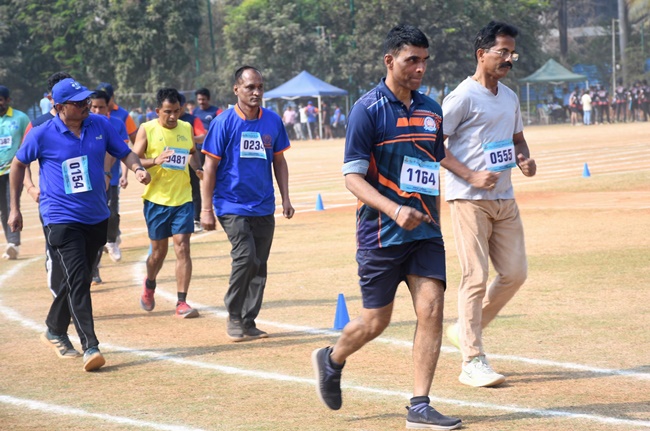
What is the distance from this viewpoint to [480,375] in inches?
275

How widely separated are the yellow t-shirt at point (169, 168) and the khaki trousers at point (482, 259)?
13.6 ft

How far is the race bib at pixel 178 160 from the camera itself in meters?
10.8

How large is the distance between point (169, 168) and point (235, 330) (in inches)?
93.3

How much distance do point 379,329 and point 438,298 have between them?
1.29 feet

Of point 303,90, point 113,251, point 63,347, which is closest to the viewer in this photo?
point 63,347

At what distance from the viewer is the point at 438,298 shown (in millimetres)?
6215

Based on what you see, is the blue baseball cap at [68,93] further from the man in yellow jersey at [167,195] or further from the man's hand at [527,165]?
the man's hand at [527,165]

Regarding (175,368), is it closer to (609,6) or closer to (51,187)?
(51,187)

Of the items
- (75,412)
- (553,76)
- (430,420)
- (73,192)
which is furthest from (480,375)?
(553,76)

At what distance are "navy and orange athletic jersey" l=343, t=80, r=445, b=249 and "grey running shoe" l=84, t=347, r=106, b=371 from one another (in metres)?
2.71

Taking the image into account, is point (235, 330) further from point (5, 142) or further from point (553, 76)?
point (553, 76)

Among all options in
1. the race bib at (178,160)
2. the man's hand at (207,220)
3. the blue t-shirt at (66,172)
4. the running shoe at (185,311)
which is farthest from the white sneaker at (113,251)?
the blue t-shirt at (66,172)

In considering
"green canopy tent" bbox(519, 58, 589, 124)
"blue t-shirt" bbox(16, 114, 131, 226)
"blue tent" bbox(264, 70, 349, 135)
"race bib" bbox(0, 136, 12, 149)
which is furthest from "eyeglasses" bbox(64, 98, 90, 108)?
"green canopy tent" bbox(519, 58, 589, 124)

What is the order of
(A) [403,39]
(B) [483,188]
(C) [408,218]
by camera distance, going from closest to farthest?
1. (C) [408,218]
2. (A) [403,39]
3. (B) [483,188]
